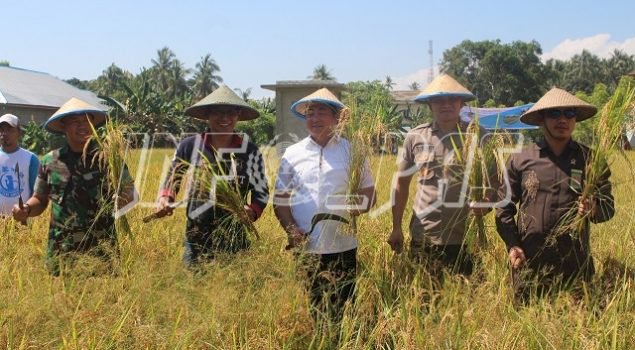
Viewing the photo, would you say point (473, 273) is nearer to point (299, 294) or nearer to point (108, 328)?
point (299, 294)

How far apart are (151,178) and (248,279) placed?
4.83m

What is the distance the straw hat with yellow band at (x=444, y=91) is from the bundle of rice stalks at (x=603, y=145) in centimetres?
60

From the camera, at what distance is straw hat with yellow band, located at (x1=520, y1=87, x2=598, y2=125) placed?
2.43 meters

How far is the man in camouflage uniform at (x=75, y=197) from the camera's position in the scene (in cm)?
263

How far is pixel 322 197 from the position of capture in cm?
257

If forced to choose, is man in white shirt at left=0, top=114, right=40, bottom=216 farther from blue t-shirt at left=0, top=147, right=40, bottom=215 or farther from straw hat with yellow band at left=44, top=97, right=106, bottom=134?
straw hat with yellow band at left=44, top=97, right=106, bottom=134

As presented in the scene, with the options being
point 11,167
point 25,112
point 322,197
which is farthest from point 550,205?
point 25,112

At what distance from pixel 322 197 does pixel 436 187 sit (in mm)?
600

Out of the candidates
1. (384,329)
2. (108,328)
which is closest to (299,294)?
(384,329)

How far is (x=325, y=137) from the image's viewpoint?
2.65 metres

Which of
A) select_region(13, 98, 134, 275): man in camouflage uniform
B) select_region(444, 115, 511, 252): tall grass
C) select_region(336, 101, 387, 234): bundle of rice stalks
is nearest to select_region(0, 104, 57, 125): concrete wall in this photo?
select_region(13, 98, 134, 275): man in camouflage uniform

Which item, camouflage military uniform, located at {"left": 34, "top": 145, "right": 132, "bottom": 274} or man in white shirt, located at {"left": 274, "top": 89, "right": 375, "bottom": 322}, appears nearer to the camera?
man in white shirt, located at {"left": 274, "top": 89, "right": 375, "bottom": 322}

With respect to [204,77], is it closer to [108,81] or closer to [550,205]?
[108,81]

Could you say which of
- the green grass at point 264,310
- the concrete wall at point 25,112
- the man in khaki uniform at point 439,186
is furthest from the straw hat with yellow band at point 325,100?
the concrete wall at point 25,112
